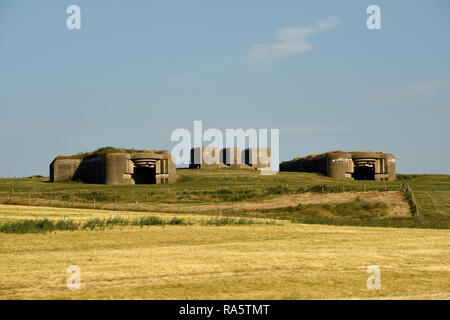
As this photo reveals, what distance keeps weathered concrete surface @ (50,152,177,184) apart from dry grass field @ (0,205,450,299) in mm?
45309

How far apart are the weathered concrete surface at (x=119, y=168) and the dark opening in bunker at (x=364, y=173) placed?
3297cm

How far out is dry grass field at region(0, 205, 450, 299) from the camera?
15148mm

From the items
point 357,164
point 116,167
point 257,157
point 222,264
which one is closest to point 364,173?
point 357,164

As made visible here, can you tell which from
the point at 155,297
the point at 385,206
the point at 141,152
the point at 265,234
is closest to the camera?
the point at 155,297

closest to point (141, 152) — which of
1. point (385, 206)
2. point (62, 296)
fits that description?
point (385, 206)

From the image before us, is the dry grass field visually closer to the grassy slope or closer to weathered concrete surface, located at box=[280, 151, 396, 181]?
the grassy slope

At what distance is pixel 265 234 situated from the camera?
32344 mm

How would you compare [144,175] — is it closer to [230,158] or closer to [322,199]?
[322,199]

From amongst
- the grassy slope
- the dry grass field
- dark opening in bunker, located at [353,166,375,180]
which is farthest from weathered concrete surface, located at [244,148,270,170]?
the dry grass field

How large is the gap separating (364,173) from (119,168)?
139 feet

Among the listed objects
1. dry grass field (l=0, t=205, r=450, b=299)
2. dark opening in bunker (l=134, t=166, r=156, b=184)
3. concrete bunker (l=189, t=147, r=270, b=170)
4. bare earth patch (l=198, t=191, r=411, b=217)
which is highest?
concrete bunker (l=189, t=147, r=270, b=170)

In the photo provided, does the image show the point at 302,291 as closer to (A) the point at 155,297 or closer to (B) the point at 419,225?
(A) the point at 155,297

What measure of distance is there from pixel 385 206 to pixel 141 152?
4159 centimetres

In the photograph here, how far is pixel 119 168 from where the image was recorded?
76.9 m
